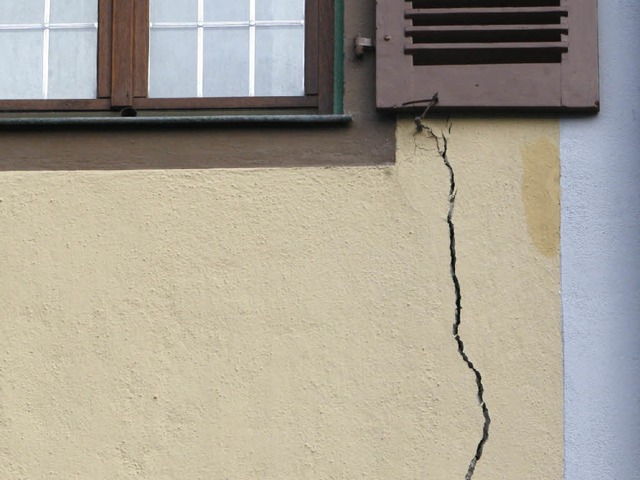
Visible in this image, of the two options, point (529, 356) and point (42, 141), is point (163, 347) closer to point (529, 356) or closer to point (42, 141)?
point (42, 141)

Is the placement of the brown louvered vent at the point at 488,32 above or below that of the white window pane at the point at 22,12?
below

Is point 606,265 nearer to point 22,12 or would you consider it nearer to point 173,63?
point 173,63

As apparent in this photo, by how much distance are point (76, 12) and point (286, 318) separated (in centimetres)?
128

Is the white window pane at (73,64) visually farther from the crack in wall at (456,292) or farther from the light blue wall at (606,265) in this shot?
the light blue wall at (606,265)

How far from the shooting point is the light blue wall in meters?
4.17

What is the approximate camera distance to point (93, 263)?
4363 millimetres

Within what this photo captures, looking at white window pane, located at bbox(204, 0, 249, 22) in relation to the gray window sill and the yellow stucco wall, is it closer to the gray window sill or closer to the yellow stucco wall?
the gray window sill

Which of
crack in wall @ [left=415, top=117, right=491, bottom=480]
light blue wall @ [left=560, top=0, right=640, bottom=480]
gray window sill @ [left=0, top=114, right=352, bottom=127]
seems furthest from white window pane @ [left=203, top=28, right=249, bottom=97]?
light blue wall @ [left=560, top=0, right=640, bottom=480]

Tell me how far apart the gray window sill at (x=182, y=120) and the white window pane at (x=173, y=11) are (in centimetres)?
39

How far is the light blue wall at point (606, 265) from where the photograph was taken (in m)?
4.17

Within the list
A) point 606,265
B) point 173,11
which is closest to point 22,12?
point 173,11

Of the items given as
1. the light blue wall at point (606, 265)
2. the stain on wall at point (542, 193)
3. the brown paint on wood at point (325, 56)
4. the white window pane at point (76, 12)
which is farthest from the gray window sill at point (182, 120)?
the light blue wall at point (606, 265)

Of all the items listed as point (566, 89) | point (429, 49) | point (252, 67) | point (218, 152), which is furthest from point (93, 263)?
point (566, 89)

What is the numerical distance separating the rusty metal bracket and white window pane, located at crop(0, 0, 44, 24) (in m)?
1.08
